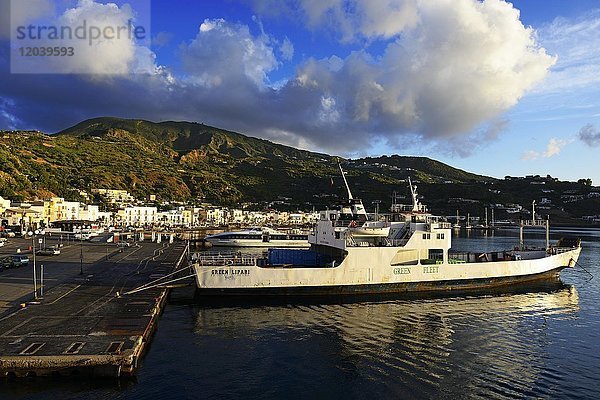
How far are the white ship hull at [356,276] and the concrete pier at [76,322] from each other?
464 cm

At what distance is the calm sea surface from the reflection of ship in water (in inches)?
2.6

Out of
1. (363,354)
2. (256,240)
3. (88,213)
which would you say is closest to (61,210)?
(88,213)

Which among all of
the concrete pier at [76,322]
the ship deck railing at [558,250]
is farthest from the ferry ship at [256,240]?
the ship deck railing at [558,250]

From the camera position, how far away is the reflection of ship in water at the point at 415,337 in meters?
17.5

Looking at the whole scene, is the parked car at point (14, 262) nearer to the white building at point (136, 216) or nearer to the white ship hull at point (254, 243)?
the white ship hull at point (254, 243)

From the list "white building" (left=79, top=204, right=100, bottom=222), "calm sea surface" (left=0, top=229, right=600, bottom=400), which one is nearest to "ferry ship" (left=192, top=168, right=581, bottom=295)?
"calm sea surface" (left=0, top=229, right=600, bottom=400)

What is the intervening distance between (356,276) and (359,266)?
2.53 ft

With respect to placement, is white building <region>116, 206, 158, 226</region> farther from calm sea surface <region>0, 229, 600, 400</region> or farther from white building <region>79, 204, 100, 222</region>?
calm sea surface <region>0, 229, 600, 400</region>

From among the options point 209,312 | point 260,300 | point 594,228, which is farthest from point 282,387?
point 594,228

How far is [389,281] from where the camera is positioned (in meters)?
32.5

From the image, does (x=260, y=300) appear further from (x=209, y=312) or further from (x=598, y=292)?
(x=598, y=292)

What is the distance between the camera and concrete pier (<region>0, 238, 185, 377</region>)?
1546cm

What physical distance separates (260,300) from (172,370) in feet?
42.3

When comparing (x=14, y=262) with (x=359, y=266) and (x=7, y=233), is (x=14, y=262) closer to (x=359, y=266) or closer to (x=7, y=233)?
(x=359, y=266)
